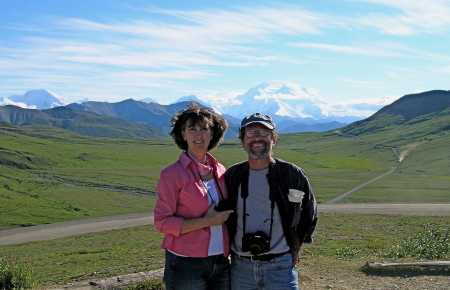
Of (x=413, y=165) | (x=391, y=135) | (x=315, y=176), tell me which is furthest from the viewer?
(x=391, y=135)

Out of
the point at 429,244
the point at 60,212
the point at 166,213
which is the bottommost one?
the point at 60,212

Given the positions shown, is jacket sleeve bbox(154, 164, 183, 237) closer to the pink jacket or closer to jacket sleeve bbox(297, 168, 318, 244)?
the pink jacket

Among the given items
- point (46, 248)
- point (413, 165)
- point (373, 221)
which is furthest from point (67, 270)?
point (413, 165)

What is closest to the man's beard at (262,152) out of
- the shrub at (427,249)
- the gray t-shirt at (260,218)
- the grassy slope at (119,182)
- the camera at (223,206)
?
the gray t-shirt at (260,218)

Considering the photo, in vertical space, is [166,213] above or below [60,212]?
above

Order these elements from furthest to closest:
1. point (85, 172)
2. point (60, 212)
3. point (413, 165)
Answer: point (413, 165) → point (85, 172) → point (60, 212)

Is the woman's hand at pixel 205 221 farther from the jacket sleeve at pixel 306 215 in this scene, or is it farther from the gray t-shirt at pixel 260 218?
the jacket sleeve at pixel 306 215

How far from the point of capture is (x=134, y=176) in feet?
255

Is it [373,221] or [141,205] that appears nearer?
[373,221]

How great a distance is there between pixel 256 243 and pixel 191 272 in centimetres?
80

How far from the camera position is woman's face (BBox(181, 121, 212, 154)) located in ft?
17.1

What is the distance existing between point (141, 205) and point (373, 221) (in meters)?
27.8

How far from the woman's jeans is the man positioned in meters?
0.28

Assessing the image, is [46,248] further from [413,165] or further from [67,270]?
[413,165]
